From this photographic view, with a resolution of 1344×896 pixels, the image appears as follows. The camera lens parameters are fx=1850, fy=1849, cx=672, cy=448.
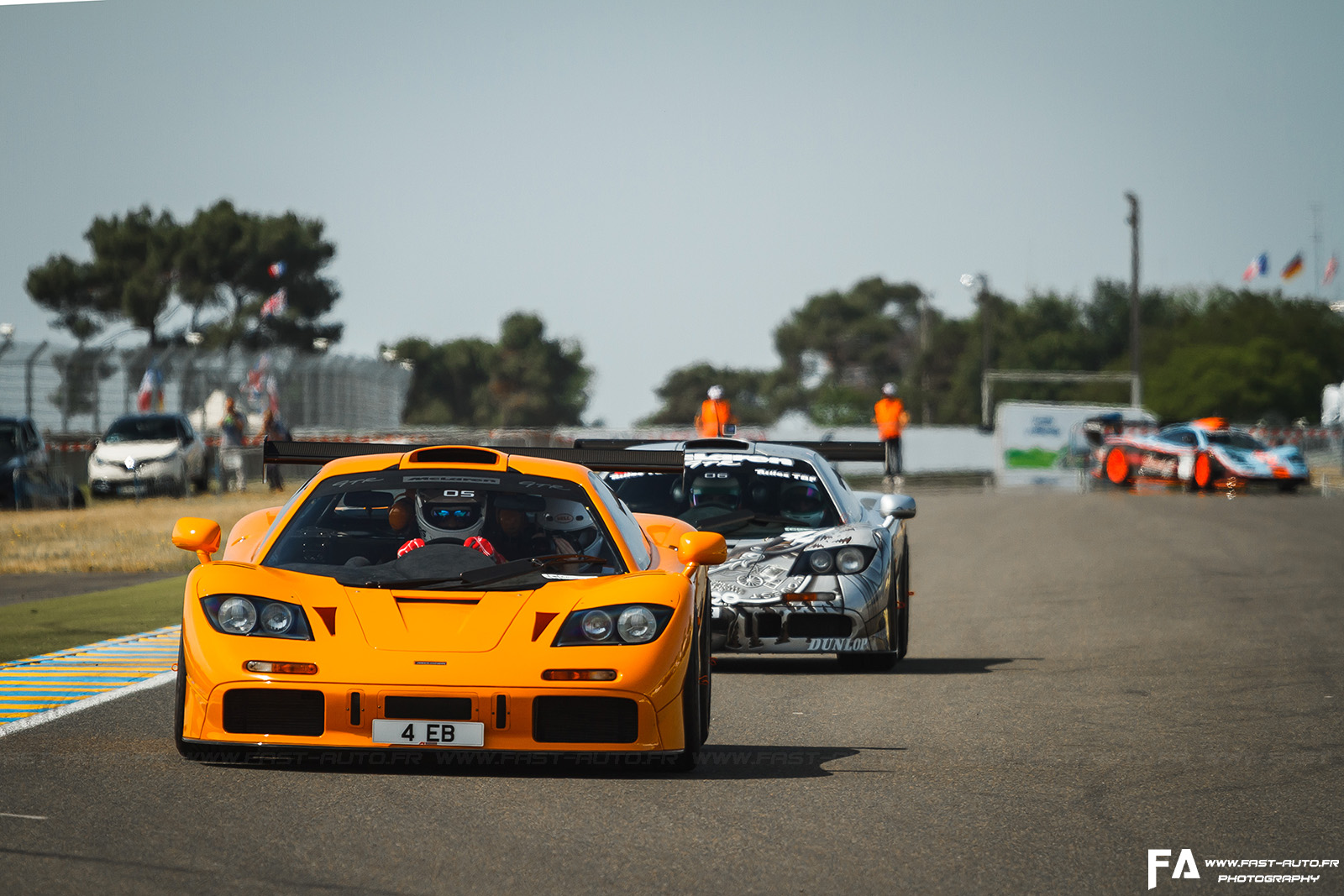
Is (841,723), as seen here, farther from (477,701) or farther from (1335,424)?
(1335,424)

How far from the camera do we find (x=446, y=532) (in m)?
7.28

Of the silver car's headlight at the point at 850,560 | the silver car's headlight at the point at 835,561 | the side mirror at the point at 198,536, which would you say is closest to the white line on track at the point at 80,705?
the side mirror at the point at 198,536

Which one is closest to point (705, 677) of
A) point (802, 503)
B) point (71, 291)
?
point (802, 503)

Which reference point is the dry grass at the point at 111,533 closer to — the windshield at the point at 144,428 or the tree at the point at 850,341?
the windshield at the point at 144,428

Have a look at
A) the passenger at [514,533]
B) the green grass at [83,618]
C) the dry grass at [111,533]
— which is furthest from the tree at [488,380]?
the passenger at [514,533]

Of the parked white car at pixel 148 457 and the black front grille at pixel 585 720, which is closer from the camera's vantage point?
the black front grille at pixel 585 720

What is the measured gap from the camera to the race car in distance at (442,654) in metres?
5.80

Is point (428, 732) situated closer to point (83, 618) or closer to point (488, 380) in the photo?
point (83, 618)

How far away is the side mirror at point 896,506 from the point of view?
32.6 feet

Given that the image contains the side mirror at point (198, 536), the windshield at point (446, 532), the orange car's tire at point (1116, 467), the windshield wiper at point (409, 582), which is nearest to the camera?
the windshield wiper at point (409, 582)

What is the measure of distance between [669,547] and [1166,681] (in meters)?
3.13

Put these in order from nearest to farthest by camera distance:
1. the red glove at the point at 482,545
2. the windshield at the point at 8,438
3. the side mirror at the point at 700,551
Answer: the side mirror at the point at 700,551
the red glove at the point at 482,545
the windshield at the point at 8,438

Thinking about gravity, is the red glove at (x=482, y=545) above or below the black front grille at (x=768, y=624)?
above

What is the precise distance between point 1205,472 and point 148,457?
1797 centimetres
